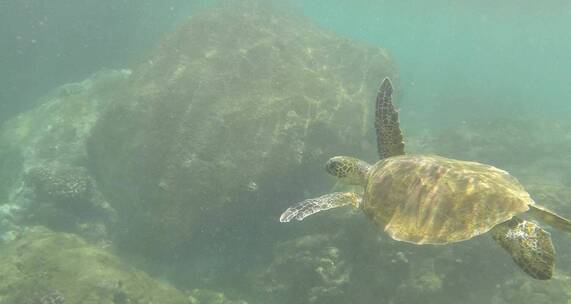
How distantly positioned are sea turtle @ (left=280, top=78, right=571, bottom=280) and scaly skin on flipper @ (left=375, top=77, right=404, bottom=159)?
0.01 m

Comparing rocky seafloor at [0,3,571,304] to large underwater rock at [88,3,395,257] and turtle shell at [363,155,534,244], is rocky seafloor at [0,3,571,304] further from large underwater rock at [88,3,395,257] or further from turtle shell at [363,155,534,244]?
turtle shell at [363,155,534,244]

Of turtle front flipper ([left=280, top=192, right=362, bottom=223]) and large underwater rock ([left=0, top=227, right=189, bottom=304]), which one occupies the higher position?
large underwater rock ([left=0, top=227, right=189, bottom=304])

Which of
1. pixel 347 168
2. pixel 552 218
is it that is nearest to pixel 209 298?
pixel 347 168

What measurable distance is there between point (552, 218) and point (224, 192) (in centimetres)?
649

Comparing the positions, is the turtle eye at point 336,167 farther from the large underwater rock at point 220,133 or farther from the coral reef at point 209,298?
the coral reef at point 209,298

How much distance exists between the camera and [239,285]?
883 cm

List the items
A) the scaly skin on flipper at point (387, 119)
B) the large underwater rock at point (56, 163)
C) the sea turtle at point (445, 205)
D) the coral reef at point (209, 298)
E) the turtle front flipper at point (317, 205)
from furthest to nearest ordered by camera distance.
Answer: the large underwater rock at point (56, 163) < the coral reef at point (209, 298) < the scaly skin on flipper at point (387, 119) < the turtle front flipper at point (317, 205) < the sea turtle at point (445, 205)

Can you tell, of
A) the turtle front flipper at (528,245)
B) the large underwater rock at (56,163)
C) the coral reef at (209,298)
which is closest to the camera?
the turtle front flipper at (528,245)

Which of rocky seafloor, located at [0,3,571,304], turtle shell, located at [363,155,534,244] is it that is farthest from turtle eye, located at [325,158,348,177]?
rocky seafloor, located at [0,3,571,304]

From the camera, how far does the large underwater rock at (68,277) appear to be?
6309 mm

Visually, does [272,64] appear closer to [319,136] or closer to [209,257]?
[319,136]

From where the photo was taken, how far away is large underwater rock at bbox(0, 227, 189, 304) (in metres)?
6.31

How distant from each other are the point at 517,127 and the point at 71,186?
17.5m

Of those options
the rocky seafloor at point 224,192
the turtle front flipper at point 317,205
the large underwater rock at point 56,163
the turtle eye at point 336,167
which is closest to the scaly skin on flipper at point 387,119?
the turtle eye at point 336,167
